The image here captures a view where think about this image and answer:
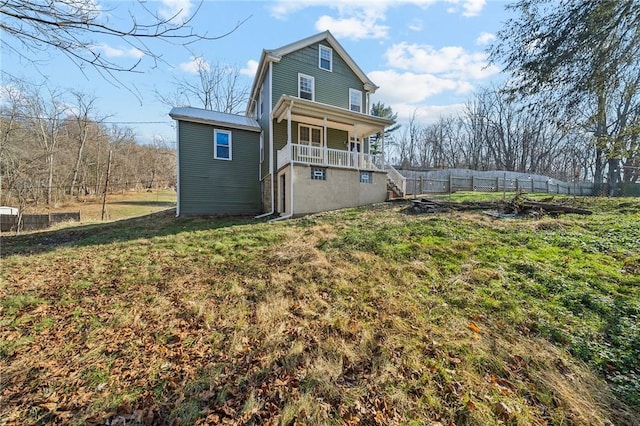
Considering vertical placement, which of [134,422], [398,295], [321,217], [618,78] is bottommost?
[134,422]

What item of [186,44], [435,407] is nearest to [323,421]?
[435,407]

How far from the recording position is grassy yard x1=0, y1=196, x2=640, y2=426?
7.64 ft

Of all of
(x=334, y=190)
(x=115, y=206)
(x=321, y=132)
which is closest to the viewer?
(x=334, y=190)

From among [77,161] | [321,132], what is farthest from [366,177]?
[77,161]

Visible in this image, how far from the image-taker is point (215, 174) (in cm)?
1310

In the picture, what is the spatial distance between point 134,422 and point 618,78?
9126 millimetres

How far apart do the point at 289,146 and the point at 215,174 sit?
185 inches

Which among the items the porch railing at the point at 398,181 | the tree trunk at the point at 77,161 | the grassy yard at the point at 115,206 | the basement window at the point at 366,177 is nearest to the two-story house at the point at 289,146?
the basement window at the point at 366,177

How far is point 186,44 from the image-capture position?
9.69 ft

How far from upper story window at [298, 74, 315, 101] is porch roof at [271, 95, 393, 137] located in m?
1.69

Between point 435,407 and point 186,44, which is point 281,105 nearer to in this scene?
point 186,44

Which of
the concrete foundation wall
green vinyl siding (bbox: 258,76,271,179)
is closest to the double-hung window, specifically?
green vinyl siding (bbox: 258,76,271,179)

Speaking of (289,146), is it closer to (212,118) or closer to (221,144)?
(221,144)

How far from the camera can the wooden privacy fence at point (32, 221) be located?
1523 cm
